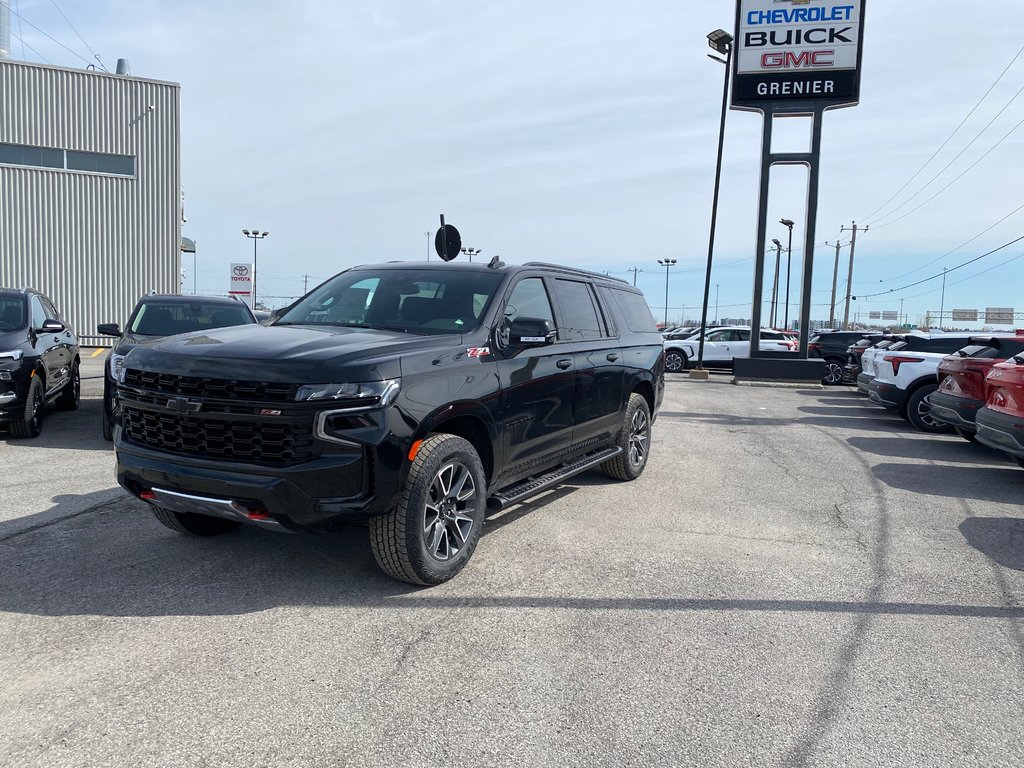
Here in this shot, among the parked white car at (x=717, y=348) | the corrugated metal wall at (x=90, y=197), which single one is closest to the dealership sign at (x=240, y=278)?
the corrugated metal wall at (x=90, y=197)

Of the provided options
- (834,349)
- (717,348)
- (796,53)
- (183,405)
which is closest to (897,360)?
(834,349)

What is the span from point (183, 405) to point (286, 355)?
61cm

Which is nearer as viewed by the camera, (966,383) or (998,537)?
(998,537)

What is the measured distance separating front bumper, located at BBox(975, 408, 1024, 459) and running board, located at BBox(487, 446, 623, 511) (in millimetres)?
3765

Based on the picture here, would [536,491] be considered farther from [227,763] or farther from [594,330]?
[227,763]

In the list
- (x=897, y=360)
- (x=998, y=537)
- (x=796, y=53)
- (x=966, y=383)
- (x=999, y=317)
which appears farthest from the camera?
(x=999, y=317)

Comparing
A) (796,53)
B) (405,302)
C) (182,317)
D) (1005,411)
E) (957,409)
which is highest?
(796,53)

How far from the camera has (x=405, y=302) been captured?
5.33 meters

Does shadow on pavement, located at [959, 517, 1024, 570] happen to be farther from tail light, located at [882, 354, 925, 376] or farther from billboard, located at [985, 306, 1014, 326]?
billboard, located at [985, 306, 1014, 326]

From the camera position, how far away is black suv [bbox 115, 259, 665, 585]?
3.91 m

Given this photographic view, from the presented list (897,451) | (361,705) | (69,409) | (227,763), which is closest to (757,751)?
(361,705)

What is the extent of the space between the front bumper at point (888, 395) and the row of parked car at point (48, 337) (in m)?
9.80

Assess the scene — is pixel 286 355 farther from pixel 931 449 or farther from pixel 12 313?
pixel 931 449

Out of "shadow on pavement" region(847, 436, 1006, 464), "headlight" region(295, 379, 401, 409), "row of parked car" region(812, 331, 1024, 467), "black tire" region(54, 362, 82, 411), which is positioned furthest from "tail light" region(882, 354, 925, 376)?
"black tire" region(54, 362, 82, 411)
